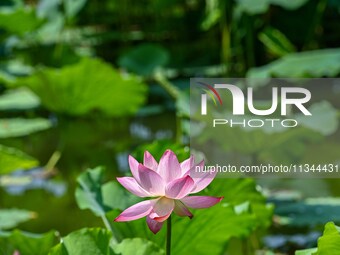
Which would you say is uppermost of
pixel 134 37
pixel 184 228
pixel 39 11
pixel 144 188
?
pixel 144 188

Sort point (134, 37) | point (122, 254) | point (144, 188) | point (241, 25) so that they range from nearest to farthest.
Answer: point (144, 188)
point (122, 254)
point (241, 25)
point (134, 37)

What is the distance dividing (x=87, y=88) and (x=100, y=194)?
4.50ft

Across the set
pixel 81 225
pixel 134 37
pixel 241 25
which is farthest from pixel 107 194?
pixel 134 37

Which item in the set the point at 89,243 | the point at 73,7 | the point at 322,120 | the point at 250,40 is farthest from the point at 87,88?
the point at 89,243

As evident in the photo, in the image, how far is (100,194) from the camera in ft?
3.96

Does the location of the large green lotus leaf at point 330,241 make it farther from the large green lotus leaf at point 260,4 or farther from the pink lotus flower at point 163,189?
the large green lotus leaf at point 260,4

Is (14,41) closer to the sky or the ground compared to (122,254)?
closer to the ground

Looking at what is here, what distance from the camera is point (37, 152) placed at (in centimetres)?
274

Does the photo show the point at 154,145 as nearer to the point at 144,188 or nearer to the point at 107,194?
the point at 107,194

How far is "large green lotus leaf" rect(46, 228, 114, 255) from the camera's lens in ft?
3.11

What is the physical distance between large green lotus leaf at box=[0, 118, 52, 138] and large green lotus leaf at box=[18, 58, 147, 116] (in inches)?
5.2

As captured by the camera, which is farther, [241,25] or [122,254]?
[241,25]

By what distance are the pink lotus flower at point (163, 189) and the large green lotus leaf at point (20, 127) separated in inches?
79.0

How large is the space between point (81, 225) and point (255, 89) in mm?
1304
